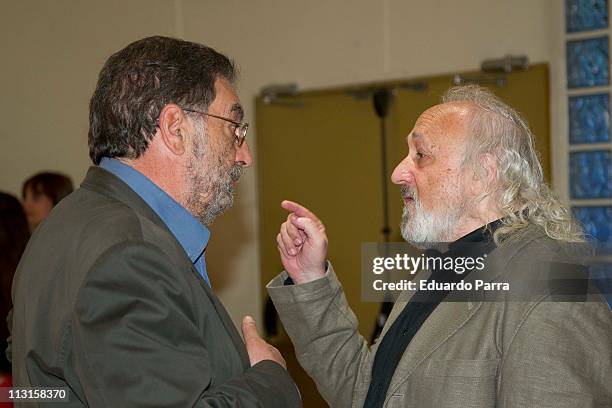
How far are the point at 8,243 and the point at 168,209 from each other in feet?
7.09

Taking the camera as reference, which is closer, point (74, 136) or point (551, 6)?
point (551, 6)

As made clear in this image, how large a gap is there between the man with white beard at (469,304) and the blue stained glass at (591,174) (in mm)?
1811

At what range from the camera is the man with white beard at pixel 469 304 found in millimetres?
1447

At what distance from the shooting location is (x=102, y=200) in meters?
1.32

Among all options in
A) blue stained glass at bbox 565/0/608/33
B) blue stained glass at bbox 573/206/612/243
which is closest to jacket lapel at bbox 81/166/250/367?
blue stained glass at bbox 573/206/612/243

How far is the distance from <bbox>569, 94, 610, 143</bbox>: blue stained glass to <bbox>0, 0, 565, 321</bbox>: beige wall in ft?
0.22

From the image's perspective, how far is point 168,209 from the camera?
142 centimetres

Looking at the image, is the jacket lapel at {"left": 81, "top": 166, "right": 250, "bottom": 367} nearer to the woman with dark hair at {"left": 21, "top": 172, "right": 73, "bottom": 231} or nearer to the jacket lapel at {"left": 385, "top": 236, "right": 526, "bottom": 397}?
the jacket lapel at {"left": 385, "top": 236, "right": 526, "bottom": 397}

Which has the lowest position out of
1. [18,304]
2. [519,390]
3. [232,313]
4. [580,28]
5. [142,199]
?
[232,313]

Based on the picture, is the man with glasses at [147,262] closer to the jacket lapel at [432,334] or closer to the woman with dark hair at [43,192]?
the jacket lapel at [432,334]

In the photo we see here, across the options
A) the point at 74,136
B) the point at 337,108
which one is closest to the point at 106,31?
the point at 74,136

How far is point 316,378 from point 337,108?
2582mm

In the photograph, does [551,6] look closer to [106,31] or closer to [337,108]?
[337,108]

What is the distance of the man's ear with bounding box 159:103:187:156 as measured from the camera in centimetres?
143
